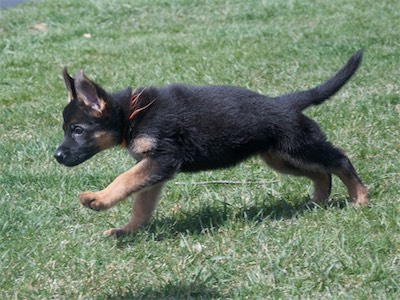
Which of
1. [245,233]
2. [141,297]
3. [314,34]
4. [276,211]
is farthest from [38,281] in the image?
[314,34]

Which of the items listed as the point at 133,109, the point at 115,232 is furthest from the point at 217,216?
the point at 133,109

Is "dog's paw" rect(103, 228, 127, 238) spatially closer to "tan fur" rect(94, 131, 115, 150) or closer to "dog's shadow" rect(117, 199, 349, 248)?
"dog's shadow" rect(117, 199, 349, 248)

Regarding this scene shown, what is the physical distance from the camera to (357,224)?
16.8 feet

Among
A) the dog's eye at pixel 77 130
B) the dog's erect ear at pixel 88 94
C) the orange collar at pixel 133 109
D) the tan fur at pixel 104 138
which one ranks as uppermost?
the dog's erect ear at pixel 88 94

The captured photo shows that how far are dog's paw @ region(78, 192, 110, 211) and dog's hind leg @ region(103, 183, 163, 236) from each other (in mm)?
371

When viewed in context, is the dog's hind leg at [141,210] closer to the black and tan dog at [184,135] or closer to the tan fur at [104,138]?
the black and tan dog at [184,135]

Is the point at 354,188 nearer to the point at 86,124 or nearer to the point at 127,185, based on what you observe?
the point at 127,185

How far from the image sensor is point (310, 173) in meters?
5.73

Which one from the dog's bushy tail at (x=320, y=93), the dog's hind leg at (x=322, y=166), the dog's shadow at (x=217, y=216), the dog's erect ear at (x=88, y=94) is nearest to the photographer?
the dog's erect ear at (x=88, y=94)

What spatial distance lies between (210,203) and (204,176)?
0.57m

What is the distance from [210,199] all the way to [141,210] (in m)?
0.63

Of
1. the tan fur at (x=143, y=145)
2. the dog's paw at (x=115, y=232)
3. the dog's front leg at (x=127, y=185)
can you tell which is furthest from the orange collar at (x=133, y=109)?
the dog's paw at (x=115, y=232)

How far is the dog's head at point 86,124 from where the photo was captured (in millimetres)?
5277

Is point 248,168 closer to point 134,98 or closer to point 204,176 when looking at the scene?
point 204,176
